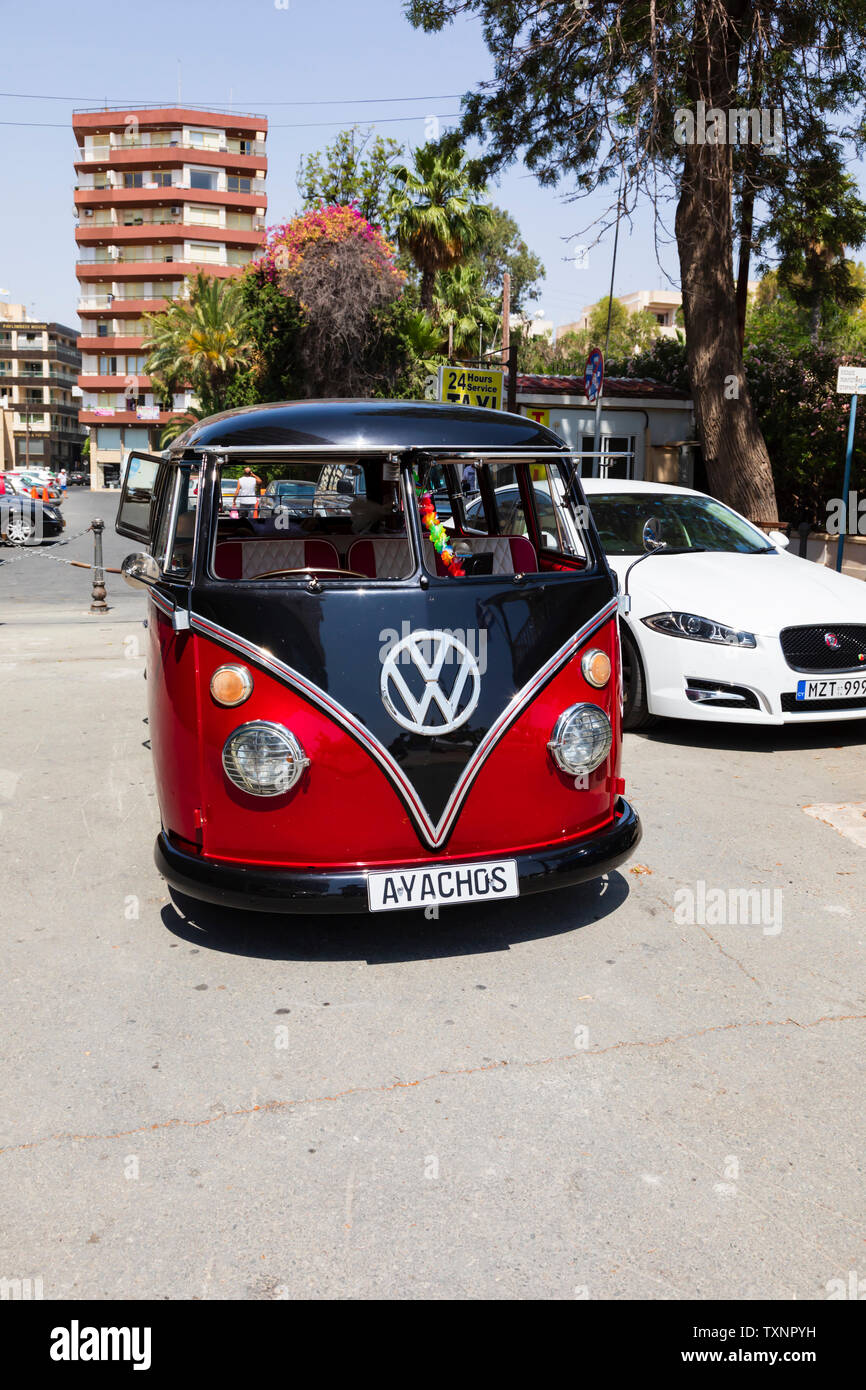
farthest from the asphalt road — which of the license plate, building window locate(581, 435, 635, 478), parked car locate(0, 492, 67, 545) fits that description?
building window locate(581, 435, 635, 478)

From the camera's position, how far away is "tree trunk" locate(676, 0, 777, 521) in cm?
1454

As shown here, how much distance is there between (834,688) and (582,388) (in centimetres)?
2082

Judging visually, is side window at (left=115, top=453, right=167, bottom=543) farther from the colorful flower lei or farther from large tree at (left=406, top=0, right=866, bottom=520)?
large tree at (left=406, top=0, right=866, bottom=520)

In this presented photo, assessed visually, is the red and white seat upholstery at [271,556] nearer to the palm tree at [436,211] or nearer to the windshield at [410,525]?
the windshield at [410,525]

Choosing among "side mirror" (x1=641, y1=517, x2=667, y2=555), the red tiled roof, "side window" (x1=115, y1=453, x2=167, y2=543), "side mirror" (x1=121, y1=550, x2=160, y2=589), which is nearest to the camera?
"side mirror" (x1=121, y1=550, x2=160, y2=589)

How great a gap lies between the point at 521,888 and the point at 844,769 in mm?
3499

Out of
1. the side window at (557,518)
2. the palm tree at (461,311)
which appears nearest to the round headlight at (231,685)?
the side window at (557,518)

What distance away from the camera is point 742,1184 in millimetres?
2799

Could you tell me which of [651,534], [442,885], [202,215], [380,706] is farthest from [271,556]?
[202,215]

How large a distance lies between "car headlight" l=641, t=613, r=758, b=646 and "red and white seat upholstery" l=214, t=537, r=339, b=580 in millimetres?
2770

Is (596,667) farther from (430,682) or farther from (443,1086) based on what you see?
(443,1086)

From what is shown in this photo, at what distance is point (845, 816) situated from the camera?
582 cm

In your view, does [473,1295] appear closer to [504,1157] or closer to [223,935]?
[504,1157]
